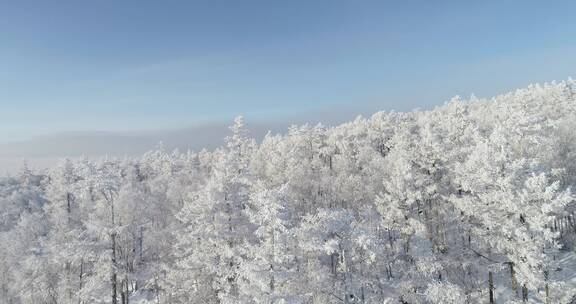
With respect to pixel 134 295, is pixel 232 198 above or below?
above

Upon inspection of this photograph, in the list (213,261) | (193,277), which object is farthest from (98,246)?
(213,261)

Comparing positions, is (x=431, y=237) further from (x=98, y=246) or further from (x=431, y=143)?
(x=98, y=246)

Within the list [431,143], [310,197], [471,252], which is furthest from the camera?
[310,197]

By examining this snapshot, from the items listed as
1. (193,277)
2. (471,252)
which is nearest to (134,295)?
(193,277)

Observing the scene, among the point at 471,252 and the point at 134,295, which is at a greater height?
the point at 471,252

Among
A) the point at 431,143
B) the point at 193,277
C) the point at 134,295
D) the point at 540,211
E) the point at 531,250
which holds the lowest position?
the point at 134,295

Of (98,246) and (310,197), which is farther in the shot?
(310,197)

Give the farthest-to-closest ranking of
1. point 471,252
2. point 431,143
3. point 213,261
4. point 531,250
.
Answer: point 431,143
point 471,252
point 213,261
point 531,250

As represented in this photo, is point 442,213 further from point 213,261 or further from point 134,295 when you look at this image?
point 134,295

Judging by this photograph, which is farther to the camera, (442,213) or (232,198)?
(442,213)
